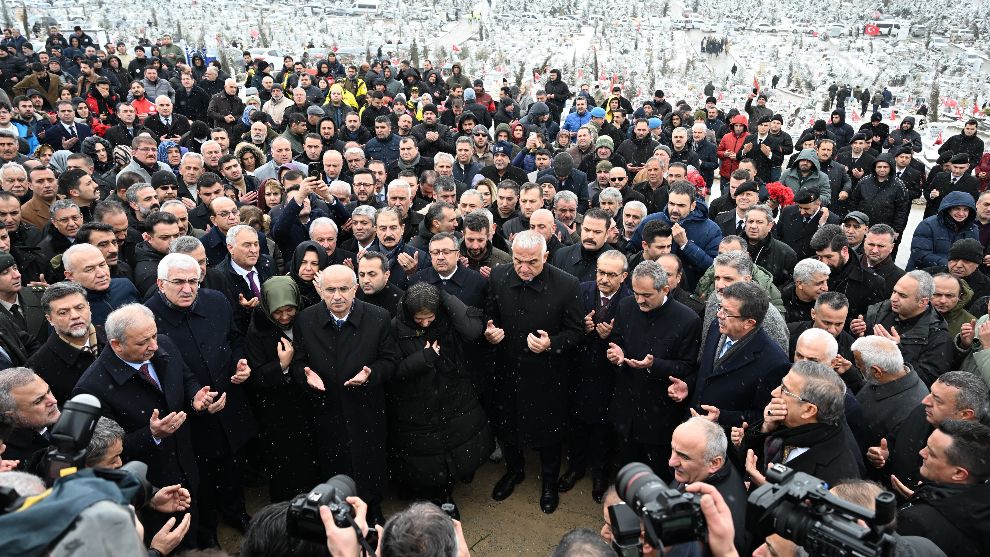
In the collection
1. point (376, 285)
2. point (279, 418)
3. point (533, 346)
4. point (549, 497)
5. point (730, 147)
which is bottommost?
point (549, 497)

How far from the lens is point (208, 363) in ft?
12.4

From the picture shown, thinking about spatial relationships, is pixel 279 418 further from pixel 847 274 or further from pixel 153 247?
pixel 847 274

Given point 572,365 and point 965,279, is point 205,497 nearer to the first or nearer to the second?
point 572,365

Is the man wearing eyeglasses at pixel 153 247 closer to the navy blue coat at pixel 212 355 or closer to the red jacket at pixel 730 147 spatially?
the navy blue coat at pixel 212 355

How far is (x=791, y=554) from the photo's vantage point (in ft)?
7.36

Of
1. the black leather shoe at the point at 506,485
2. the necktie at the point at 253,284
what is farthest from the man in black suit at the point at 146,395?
the black leather shoe at the point at 506,485

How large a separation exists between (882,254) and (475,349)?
346 centimetres

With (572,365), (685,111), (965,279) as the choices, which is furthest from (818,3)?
(572,365)

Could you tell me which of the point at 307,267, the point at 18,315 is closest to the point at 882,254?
the point at 307,267

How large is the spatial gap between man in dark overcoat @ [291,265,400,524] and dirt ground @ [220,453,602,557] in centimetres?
80

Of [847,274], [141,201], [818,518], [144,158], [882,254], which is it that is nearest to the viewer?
[818,518]

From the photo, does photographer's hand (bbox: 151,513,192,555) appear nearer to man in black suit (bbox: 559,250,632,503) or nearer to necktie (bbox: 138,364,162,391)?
necktie (bbox: 138,364,162,391)

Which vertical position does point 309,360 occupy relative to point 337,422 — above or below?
above

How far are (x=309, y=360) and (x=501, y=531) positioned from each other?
174 cm
